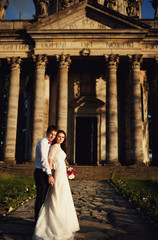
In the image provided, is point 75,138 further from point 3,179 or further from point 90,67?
point 3,179

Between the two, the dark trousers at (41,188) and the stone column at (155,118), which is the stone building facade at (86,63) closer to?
the stone column at (155,118)

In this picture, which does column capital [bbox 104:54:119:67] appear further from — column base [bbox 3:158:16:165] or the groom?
the groom

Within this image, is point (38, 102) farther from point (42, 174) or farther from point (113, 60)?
point (42, 174)

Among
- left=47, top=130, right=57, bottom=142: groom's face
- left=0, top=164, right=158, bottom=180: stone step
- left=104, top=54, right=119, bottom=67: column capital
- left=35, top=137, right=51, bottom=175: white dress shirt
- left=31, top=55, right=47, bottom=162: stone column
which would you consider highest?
left=104, top=54, right=119, bottom=67: column capital

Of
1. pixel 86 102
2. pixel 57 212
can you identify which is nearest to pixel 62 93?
pixel 86 102

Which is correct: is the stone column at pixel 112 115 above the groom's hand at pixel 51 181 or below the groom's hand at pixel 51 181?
above

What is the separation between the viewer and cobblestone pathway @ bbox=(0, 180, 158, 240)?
14.2 ft

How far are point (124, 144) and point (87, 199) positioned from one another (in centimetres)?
1322

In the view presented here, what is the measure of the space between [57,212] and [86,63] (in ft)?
60.0

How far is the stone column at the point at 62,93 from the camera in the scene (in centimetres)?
1783

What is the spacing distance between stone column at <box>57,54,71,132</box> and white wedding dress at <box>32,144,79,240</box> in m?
13.1

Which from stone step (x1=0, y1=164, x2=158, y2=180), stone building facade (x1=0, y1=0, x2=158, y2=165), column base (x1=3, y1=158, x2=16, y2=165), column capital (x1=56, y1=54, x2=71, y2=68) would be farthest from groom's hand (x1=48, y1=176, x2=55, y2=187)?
column capital (x1=56, y1=54, x2=71, y2=68)

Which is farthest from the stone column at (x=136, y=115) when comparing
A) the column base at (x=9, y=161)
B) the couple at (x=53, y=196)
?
the couple at (x=53, y=196)

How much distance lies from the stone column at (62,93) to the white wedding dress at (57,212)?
1306 centimetres
